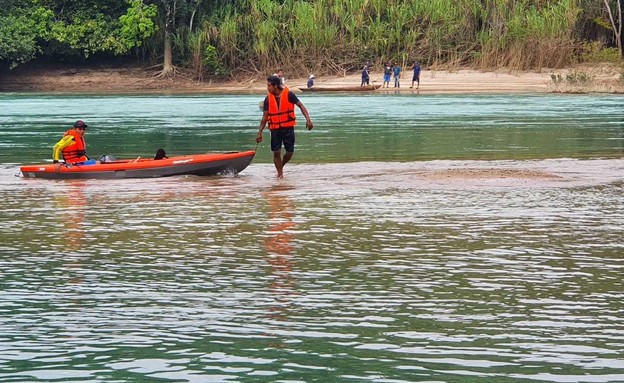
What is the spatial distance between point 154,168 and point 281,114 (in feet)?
6.43

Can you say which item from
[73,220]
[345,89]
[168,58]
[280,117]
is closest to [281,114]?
[280,117]

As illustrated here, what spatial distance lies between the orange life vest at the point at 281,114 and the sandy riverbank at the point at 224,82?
112ft

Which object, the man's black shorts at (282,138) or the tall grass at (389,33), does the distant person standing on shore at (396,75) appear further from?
the man's black shorts at (282,138)

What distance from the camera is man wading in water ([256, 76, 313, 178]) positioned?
722 inches

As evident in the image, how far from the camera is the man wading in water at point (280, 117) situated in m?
18.3

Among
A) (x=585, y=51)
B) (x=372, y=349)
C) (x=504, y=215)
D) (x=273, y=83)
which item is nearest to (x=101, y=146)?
(x=273, y=83)

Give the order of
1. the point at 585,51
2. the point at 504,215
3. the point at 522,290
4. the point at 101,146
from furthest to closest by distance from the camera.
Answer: the point at 585,51 < the point at 101,146 < the point at 504,215 < the point at 522,290

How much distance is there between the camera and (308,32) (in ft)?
197

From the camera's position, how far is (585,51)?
55938 mm

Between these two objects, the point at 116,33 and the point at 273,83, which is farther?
the point at 116,33

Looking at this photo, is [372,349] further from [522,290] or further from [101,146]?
[101,146]

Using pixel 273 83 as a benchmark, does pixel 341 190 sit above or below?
below

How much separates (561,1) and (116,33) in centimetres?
2060

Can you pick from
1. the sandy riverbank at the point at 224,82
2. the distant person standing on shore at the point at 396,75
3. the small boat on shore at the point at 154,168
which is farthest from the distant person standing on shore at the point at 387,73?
the small boat on shore at the point at 154,168
